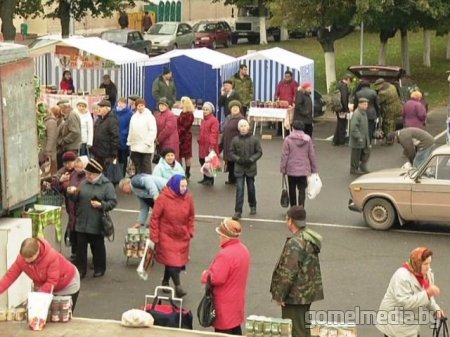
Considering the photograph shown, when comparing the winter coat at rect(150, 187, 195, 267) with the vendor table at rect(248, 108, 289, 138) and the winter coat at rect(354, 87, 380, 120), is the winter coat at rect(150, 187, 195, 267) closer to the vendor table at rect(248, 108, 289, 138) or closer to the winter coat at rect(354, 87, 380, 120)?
the winter coat at rect(354, 87, 380, 120)

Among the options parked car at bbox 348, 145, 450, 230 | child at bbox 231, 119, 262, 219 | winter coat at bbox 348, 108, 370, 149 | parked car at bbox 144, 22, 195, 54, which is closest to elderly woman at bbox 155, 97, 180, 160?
child at bbox 231, 119, 262, 219

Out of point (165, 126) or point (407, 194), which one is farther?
point (165, 126)

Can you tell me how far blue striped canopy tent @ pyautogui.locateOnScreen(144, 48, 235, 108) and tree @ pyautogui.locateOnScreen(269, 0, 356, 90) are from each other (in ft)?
12.7

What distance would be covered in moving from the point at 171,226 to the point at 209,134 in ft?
26.1

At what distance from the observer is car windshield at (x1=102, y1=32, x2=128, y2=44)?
45969 millimetres

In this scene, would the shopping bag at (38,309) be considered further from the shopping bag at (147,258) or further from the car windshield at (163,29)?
the car windshield at (163,29)

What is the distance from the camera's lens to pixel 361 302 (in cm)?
1327

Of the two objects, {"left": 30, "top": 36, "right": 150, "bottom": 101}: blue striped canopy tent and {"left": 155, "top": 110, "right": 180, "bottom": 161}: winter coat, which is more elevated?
{"left": 30, "top": 36, "right": 150, "bottom": 101}: blue striped canopy tent

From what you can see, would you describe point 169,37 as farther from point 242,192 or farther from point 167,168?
point 167,168

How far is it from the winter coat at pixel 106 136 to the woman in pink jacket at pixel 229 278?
875 cm

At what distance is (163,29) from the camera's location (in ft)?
167

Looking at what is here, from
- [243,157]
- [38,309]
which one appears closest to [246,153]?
[243,157]

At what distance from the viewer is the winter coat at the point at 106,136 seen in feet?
62.6

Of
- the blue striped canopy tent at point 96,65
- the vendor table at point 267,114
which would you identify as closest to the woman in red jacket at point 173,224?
the vendor table at point 267,114
